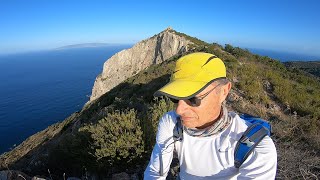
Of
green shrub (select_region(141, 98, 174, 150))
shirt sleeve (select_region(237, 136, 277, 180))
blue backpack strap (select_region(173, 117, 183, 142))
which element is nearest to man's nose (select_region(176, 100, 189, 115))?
blue backpack strap (select_region(173, 117, 183, 142))

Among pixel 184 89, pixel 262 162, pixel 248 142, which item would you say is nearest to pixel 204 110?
pixel 184 89

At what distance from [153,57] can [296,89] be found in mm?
36961

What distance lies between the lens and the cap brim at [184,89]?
1.73 m

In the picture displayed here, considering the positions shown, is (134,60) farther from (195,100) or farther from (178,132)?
Result: (195,100)

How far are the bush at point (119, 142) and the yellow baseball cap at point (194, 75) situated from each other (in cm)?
390

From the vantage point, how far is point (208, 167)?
193 cm

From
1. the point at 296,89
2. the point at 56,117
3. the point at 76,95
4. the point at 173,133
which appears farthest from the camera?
the point at 76,95

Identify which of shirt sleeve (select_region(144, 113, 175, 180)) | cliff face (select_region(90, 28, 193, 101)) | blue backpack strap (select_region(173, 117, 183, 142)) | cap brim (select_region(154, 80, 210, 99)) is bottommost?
cliff face (select_region(90, 28, 193, 101))

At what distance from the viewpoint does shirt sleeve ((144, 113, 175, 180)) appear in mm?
2191

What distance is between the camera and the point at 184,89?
175 cm

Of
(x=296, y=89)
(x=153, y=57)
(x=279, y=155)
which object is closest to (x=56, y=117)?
(x=153, y=57)

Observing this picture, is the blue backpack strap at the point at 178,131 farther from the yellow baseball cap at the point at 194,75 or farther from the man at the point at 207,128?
the yellow baseball cap at the point at 194,75

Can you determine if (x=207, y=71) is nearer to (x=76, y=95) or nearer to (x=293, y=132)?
(x=293, y=132)

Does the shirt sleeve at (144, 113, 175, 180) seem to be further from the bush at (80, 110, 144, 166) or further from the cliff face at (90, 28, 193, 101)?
the cliff face at (90, 28, 193, 101)
